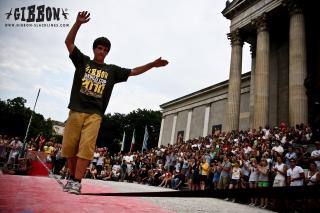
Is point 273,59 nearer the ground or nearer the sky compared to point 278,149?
nearer the sky

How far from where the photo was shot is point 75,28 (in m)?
4.10

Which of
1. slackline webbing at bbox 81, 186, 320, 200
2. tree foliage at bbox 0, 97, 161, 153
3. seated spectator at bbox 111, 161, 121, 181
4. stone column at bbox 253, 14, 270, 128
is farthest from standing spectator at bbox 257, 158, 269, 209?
tree foliage at bbox 0, 97, 161, 153

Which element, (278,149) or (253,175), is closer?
(253,175)

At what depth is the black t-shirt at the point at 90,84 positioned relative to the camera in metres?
4.14

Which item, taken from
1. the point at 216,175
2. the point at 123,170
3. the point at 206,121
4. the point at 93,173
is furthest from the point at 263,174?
the point at 206,121

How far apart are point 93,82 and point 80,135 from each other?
2.53 feet

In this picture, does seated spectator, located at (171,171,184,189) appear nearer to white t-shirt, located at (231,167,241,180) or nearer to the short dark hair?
white t-shirt, located at (231,167,241,180)

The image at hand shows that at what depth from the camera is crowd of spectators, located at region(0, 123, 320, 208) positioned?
34.1 feet

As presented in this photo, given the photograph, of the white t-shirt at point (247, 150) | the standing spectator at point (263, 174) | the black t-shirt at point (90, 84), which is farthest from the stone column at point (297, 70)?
the black t-shirt at point (90, 84)

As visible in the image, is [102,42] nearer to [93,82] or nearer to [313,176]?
[93,82]

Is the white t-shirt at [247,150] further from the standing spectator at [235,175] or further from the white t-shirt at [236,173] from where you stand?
the white t-shirt at [236,173]

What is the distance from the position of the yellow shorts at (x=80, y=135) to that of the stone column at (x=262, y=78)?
61.9 feet

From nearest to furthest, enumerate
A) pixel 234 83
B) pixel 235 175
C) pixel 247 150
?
pixel 235 175, pixel 247 150, pixel 234 83

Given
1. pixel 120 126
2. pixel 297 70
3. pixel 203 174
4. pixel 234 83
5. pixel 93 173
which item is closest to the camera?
pixel 203 174
